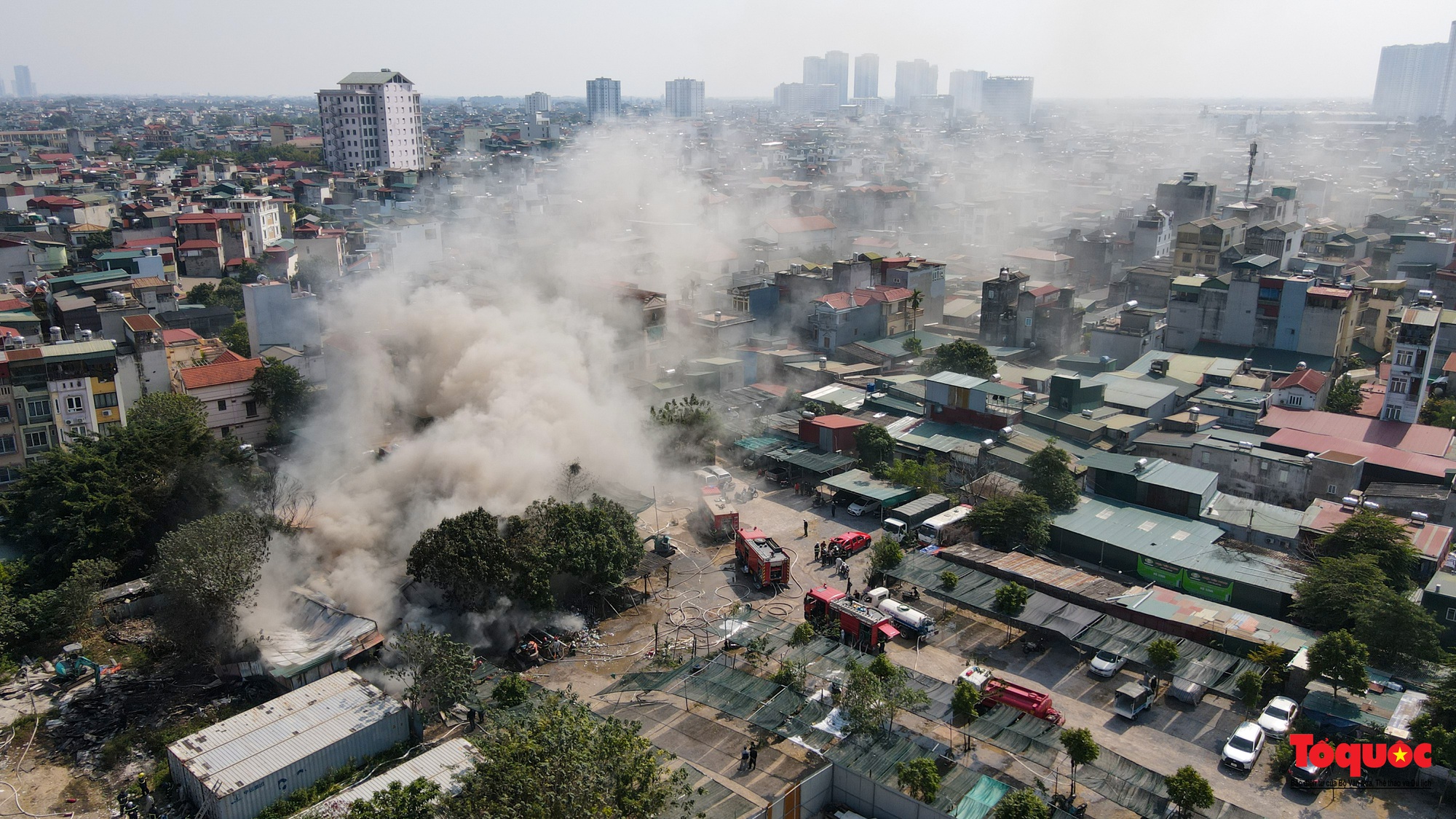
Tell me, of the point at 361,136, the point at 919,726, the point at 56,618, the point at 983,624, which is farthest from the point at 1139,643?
the point at 361,136

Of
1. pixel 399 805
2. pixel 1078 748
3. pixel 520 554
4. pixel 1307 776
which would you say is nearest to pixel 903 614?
pixel 1078 748

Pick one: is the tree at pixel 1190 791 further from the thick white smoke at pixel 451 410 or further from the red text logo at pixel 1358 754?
the thick white smoke at pixel 451 410

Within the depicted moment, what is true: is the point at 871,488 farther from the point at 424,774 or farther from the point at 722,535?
the point at 424,774

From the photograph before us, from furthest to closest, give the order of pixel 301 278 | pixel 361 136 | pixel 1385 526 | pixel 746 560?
pixel 361 136, pixel 301 278, pixel 746 560, pixel 1385 526

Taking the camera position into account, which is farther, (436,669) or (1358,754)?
(436,669)

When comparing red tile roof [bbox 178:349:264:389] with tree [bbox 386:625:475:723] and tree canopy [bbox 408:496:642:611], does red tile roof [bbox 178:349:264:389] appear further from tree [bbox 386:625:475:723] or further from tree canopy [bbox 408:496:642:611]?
tree [bbox 386:625:475:723]

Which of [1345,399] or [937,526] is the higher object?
[1345,399]

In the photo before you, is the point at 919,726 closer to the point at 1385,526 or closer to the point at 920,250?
the point at 1385,526

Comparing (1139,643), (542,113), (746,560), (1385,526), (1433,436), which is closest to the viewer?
(1139,643)
